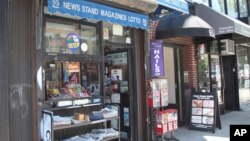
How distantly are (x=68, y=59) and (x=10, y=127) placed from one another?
1.60 m

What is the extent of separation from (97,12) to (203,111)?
15.0ft

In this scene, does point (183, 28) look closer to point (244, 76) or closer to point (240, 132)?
point (240, 132)

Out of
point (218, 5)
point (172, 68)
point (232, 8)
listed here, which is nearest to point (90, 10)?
A: point (172, 68)

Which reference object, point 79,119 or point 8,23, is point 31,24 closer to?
point 8,23

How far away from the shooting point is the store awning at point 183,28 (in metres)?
7.69

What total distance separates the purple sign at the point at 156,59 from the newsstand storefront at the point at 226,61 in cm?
272

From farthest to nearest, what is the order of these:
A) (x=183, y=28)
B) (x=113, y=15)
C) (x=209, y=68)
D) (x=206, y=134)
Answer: (x=209, y=68) < (x=206, y=134) < (x=183, y=28) < (x=113, y=15)

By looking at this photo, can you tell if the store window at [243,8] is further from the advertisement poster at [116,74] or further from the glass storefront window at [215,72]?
the advertisement poster at [116,74]

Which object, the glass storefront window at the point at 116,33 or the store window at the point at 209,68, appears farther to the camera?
the store window at the point at 209,68

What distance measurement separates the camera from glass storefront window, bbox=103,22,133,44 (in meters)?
6.56

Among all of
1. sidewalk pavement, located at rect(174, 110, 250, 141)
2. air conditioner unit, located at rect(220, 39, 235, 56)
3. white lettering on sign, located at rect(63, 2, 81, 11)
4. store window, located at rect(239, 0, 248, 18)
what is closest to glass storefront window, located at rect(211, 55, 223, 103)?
air conditioner unit, located at rect(220, 39, 235, 56)

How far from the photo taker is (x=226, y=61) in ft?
43.2

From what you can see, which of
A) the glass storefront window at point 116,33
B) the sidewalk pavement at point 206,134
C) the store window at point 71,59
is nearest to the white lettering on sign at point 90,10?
the store window at point 71,59

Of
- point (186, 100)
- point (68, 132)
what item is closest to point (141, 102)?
point (68, 132)
